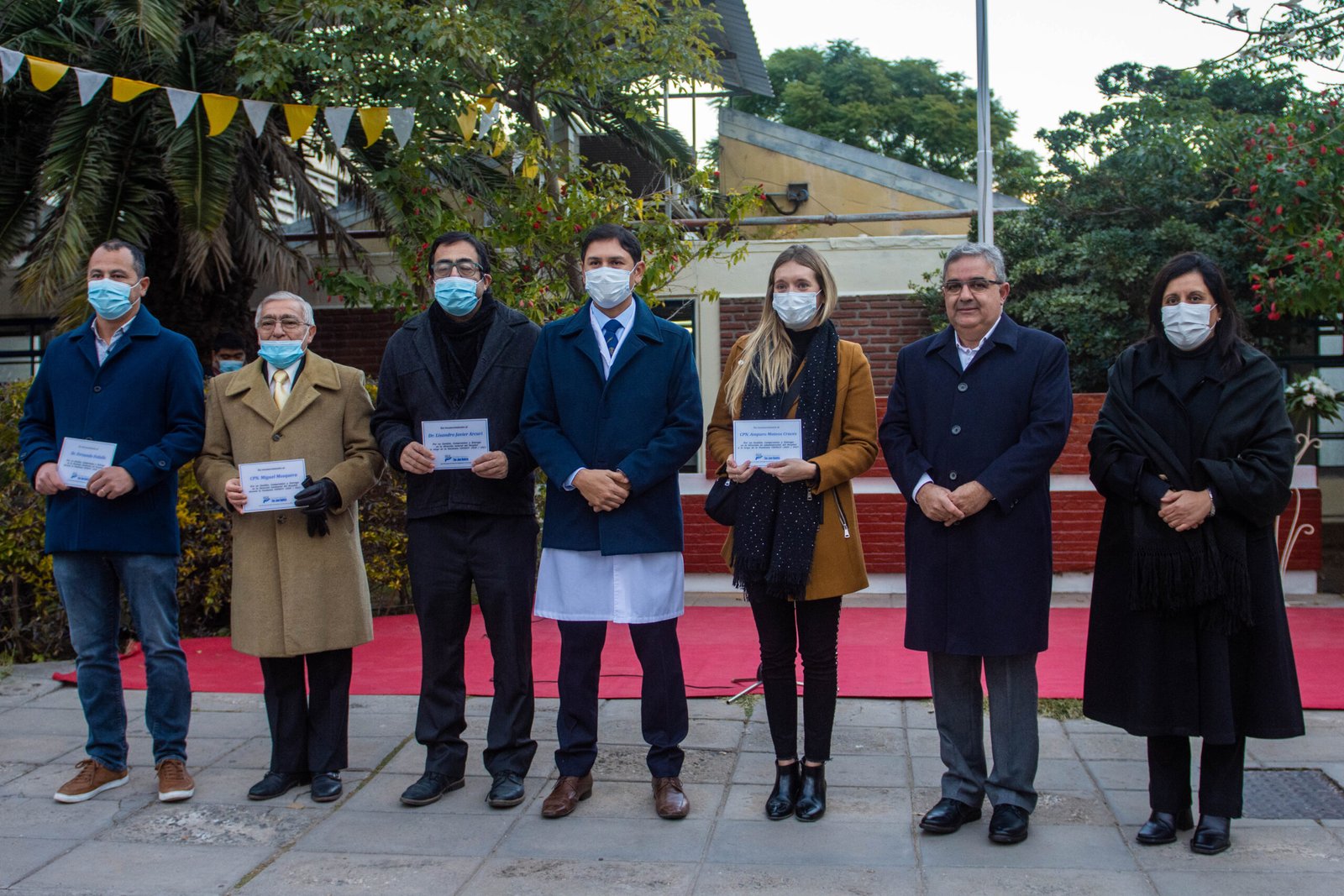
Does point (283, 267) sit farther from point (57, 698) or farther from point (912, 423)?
point (912, 423)

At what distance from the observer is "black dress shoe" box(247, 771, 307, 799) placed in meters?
4.61

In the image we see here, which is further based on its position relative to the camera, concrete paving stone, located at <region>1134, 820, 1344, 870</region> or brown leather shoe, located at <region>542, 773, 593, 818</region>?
brown leather shoe, located at <region>542, 773, 593, 818</region>

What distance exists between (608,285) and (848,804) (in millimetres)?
2108

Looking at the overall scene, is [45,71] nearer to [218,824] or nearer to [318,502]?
[318,502]

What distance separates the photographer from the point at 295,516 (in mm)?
4633

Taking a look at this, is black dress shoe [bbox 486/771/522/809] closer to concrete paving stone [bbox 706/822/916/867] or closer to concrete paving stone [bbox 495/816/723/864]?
concrete paving stone [bbox 495/816/723/864]

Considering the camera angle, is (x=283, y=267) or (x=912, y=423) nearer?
(x=912, y=423)

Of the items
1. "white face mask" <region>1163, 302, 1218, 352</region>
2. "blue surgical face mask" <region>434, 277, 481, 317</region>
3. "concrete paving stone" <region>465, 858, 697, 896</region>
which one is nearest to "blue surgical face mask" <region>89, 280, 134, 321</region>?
"blue surgical face mask" <region>434, 277, 481, 317</region>

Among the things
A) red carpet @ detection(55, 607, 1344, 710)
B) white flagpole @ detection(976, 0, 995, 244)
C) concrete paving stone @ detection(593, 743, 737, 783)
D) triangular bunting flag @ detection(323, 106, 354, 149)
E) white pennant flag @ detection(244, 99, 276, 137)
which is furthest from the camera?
white flagpole @ detection(976, 0, 995, 244)

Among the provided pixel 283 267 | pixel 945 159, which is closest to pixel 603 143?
pixel 283 267

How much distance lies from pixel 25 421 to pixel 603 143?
10.4 m

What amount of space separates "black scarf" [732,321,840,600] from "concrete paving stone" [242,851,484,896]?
1.37 metres

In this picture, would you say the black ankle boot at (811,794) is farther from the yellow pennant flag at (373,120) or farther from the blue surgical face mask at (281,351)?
the yellow pennant flag at (373,120)

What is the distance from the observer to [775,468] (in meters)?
4.23
